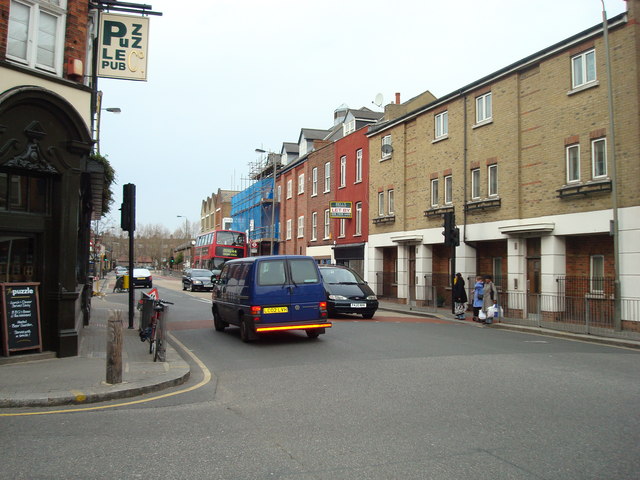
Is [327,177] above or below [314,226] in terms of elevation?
above

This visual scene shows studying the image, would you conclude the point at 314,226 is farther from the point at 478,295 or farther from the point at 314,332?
the point at 314,332

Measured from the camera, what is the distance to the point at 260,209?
5225 centimetres

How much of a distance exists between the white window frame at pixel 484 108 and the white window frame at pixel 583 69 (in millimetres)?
3983

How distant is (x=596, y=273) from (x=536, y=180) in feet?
12.4

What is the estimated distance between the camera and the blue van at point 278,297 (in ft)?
39.3

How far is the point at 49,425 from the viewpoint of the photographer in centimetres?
586

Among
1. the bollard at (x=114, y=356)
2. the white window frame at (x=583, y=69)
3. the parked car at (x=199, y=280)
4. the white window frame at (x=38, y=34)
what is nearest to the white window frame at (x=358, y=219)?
the parked car at (x=199, y=280)

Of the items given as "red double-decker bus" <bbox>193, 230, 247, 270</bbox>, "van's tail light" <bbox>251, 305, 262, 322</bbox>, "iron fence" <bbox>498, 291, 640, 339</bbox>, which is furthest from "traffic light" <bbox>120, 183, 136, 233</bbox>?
"red double-decker bus" <bbox>193, 230, 247, 270</bbox>

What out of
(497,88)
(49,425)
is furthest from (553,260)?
(49,425)

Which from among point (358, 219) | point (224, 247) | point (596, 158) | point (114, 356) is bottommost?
point (114, 356)

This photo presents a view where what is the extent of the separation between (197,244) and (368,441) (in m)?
47.0

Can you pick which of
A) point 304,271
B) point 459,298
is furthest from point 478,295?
point 304,271

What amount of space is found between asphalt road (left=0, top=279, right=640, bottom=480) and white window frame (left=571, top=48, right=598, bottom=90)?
10729 mm

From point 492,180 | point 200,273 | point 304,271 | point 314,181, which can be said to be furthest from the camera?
point 200,273
